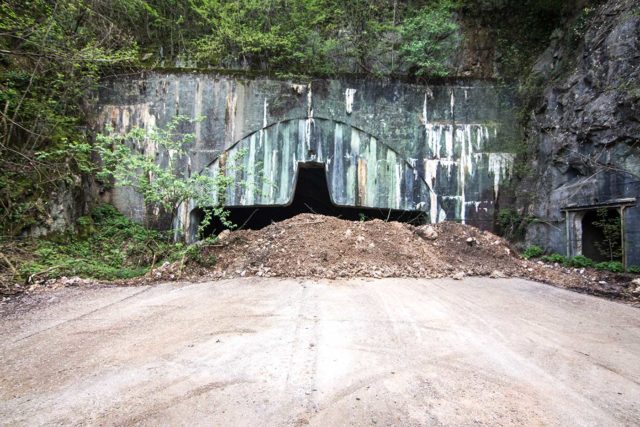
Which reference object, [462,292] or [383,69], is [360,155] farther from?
[462,292]

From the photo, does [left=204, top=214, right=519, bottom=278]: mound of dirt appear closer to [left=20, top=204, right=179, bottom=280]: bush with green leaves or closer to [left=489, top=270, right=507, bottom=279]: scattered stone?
[left=489, top=270, right=507, bottom=279]: scattered stone

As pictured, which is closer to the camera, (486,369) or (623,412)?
(623,412)

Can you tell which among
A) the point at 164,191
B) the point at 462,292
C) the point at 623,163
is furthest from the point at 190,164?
the point at 623,163

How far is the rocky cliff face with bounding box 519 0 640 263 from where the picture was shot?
701 centimetres

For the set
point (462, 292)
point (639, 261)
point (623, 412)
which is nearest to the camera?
point (623, 412)

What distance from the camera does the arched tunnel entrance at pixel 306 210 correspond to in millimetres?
10482

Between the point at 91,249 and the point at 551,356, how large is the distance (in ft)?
29.2

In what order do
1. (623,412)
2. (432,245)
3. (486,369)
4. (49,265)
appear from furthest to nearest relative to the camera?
(432,245) → (49,265) → (486,369) → (623,412)

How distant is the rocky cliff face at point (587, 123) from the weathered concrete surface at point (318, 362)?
4.03 meters

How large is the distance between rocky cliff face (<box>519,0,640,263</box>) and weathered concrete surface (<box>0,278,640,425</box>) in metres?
4.03

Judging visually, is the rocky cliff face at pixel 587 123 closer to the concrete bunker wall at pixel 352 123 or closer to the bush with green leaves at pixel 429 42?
the concrete bunker wall at pixel 352 123

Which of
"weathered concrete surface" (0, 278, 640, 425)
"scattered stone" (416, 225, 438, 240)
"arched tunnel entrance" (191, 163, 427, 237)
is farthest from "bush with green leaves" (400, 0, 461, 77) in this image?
"weathered concrete surface" (0, 278, 640, 425)

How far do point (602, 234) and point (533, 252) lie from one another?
1.53m

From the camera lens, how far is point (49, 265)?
5.88 metres
